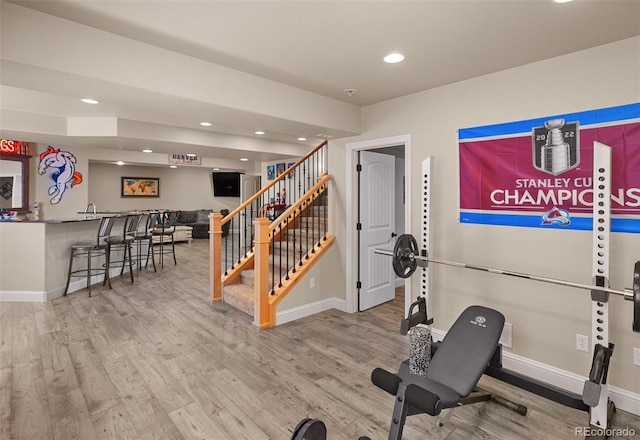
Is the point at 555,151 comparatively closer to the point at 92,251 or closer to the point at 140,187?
the point at 92,251

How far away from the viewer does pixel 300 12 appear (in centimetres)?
206

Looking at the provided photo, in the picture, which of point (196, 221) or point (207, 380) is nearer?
point (207, 380)

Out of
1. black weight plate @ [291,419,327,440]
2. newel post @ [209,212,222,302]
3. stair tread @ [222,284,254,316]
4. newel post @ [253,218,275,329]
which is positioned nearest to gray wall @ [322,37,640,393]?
newel post @ [253,218,275,329]

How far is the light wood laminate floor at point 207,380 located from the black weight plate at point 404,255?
826 millimetres

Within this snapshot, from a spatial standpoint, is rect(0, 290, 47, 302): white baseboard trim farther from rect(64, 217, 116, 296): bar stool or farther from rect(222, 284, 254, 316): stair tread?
rect(222, 284, 254, 316): stair tread

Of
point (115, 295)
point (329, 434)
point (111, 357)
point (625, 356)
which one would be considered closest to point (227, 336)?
point (111, 357)

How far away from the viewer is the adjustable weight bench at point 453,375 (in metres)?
1.80

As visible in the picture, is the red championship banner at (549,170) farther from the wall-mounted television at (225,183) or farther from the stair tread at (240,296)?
the wall-mounted television at (225,183)

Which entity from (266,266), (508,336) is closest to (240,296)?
(266,266)

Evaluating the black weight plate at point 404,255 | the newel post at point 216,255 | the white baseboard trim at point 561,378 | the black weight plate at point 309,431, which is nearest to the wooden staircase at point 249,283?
the newel post at point 216,255

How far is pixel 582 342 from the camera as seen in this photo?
255 centimetres

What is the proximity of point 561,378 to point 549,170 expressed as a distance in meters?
1.66

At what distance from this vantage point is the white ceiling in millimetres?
2033

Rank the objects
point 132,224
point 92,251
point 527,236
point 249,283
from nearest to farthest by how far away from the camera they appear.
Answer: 1. point 527,236
2. point 249,283
3. point 92,251
4. point 132,224
